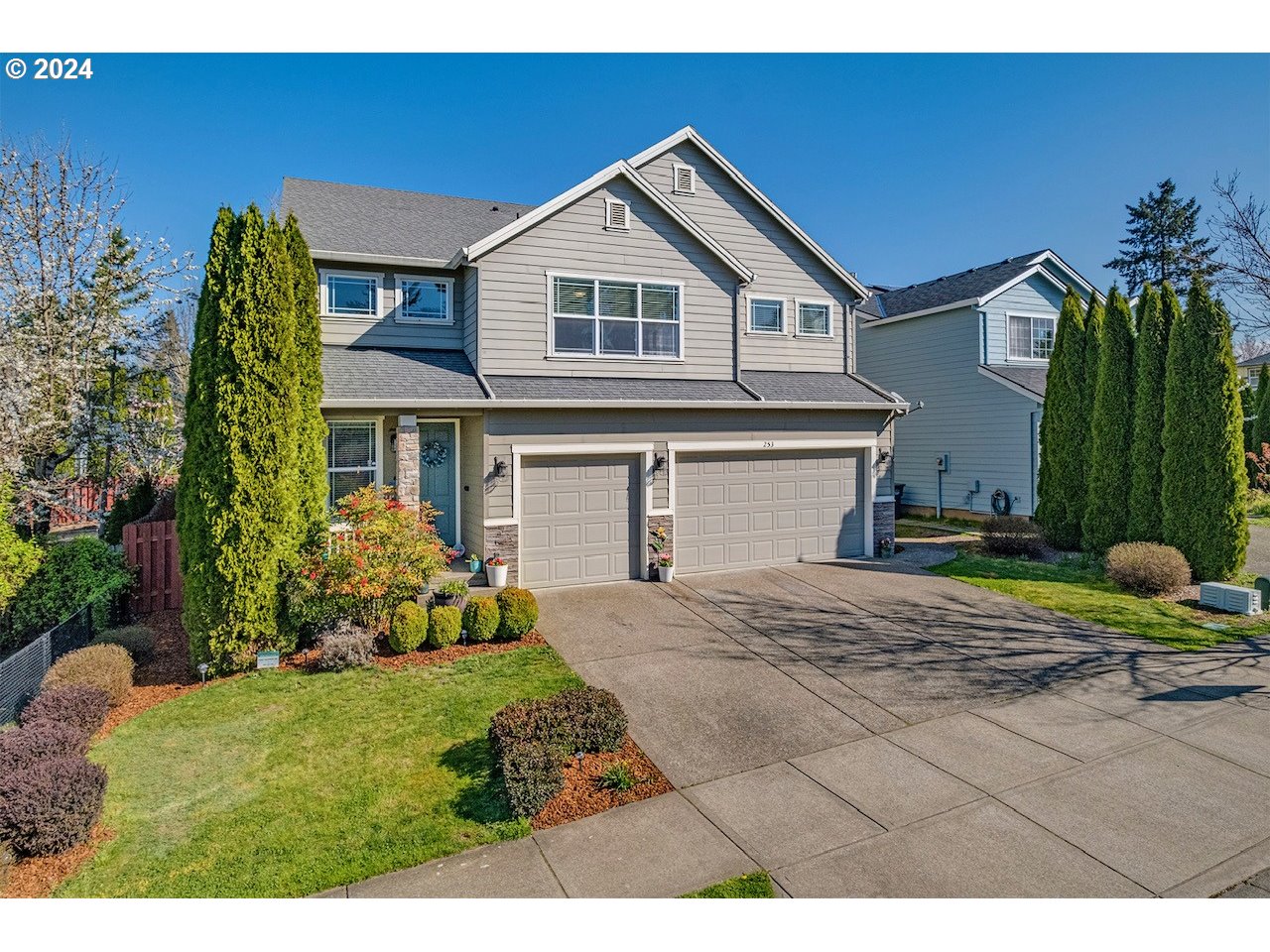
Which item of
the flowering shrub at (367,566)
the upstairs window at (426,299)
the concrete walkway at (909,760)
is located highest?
the upstairs window at (426,299)

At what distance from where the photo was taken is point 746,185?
15.4 meters

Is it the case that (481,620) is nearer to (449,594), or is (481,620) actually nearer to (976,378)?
(449,594)

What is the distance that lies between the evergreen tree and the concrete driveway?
40.8 meters

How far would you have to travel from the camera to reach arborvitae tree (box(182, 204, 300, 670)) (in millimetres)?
7898

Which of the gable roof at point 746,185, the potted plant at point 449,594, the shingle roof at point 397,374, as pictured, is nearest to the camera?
the potted plant at point 449,594

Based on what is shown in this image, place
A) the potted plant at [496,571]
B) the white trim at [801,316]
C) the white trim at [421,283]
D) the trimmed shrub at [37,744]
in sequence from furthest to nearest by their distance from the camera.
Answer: the white trim at [801,316], the white trim at [421,283], the potted plant at [496,571], the trimmed shrub at [37,744]

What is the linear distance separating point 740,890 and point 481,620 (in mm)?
5407

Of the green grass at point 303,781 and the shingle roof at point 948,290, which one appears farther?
the shingle roof at point 948,290

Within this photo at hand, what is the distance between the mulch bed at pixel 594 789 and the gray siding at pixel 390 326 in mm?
9418

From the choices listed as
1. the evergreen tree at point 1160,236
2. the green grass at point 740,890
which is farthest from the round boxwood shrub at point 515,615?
the evergreen tree at point 1160,236

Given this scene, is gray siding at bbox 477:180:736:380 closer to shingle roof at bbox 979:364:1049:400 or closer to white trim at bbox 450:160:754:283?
white trim at bbox 450:160:754:283

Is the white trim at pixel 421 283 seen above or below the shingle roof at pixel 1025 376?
above

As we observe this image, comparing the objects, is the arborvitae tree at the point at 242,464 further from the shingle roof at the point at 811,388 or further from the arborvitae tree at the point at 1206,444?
the arborvitae tree at the point at 1206,444

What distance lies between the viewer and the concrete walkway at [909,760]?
4402mm
